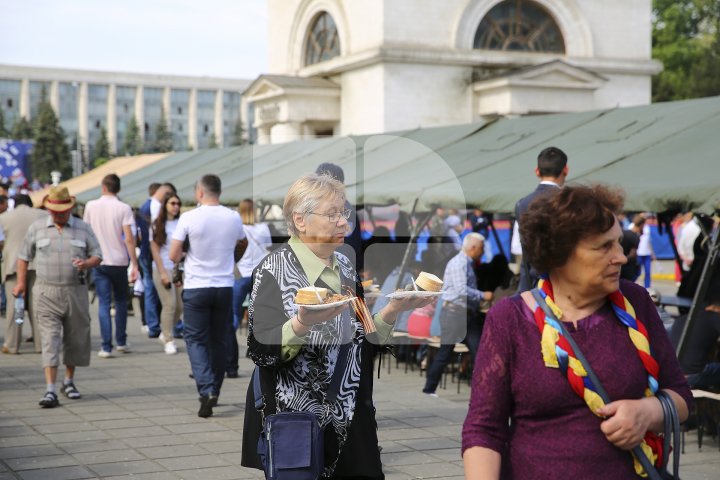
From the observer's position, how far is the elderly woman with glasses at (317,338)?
13.7ft

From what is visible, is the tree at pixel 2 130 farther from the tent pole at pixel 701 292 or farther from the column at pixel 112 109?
the tent pole at pixel 701 292

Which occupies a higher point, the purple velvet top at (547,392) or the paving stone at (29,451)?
the purple velvet top at (547,392)

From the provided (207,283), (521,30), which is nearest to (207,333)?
(207,283)

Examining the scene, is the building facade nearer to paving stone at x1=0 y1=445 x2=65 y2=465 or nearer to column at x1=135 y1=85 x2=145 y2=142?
column at x1=135 y1=85 x2=145 y2=142

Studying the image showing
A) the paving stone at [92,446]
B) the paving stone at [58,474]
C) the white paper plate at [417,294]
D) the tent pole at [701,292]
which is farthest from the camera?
the tent pole at [701,292]

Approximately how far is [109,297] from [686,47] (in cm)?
5358

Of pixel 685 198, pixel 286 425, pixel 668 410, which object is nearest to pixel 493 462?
pixel 668 410

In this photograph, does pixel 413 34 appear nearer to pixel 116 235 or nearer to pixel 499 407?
pixel 116 235

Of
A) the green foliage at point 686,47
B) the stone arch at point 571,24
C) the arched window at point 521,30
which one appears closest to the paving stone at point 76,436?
the stone arch at point 571,24

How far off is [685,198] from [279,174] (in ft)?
31.3

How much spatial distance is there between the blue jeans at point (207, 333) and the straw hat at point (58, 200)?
4.95ft

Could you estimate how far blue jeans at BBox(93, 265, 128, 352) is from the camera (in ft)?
41.7

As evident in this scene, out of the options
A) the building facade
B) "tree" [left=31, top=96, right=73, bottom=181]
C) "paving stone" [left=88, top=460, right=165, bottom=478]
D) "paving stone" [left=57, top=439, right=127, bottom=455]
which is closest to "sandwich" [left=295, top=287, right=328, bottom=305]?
"paving stone" [left=88, top=460, right=165, bottom=478]

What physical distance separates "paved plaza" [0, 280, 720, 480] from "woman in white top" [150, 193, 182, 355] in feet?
4.44
